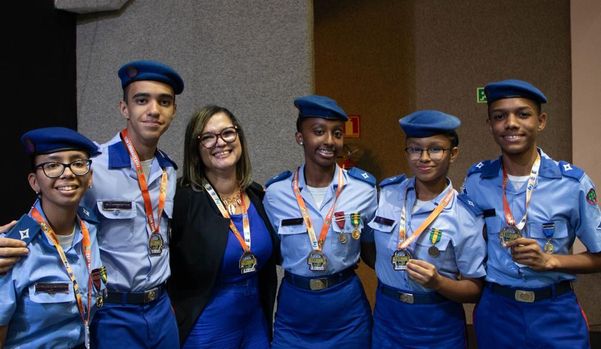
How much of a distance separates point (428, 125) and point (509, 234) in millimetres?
602

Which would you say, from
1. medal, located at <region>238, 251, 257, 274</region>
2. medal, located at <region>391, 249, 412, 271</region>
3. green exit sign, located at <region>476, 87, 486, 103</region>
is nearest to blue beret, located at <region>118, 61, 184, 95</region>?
medal, located at <region>238, 251, 257, 274</region>

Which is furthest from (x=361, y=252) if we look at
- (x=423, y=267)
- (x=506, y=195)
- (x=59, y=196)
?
(x=59, y=196)

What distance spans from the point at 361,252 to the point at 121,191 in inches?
49.9

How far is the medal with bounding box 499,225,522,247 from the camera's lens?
235 cm

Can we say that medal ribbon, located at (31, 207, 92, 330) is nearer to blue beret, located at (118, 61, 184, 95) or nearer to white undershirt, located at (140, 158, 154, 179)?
white undershirt, located at (140, 158, 154, 179)

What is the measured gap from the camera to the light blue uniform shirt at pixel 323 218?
103 inches

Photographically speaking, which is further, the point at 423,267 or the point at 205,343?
the point at 205,343

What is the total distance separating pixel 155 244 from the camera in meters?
2.38

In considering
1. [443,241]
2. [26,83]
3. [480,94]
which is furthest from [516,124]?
[26,83]

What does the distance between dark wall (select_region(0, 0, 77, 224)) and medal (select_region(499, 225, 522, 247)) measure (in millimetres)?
3123

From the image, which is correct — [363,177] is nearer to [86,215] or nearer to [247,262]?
[247,262]

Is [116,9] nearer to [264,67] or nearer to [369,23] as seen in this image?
[264,67]

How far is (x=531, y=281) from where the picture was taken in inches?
92.6

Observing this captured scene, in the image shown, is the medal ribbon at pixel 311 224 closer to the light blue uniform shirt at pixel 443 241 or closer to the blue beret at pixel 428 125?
the light blue uniform shirt at pixel 443 241
